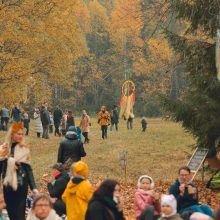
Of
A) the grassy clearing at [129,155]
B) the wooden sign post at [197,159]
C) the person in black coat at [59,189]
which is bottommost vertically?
the grassy clearing at [129,155]

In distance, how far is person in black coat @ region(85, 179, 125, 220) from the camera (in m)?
7.56

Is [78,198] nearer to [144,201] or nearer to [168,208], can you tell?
[144,201]

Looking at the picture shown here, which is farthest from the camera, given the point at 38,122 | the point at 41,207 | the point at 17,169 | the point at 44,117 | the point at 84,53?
the point at 84,53

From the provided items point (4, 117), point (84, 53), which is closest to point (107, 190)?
point (4, 117)

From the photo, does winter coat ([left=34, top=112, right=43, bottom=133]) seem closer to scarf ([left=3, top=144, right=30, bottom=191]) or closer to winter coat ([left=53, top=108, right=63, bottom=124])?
winter coat ([left=53, top=108, right=63, bottom=124])

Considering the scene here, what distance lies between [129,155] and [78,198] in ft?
51.5

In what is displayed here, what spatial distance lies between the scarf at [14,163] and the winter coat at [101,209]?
86.4 inches

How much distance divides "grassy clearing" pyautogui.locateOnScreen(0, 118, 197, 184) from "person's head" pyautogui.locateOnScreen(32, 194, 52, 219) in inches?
399

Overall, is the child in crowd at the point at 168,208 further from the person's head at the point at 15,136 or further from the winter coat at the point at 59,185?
the person's head at the point at 15,136

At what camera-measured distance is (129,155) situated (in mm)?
24516

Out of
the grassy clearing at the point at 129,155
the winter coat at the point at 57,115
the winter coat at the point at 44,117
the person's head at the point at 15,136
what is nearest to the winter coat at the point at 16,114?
the winter coat at the point at 44,117

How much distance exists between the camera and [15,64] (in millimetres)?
26625

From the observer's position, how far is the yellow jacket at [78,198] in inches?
348

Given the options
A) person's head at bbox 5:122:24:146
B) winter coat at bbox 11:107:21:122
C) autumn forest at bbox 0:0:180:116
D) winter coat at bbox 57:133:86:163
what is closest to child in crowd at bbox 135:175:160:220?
person's head at bbox 5:122:24:146
